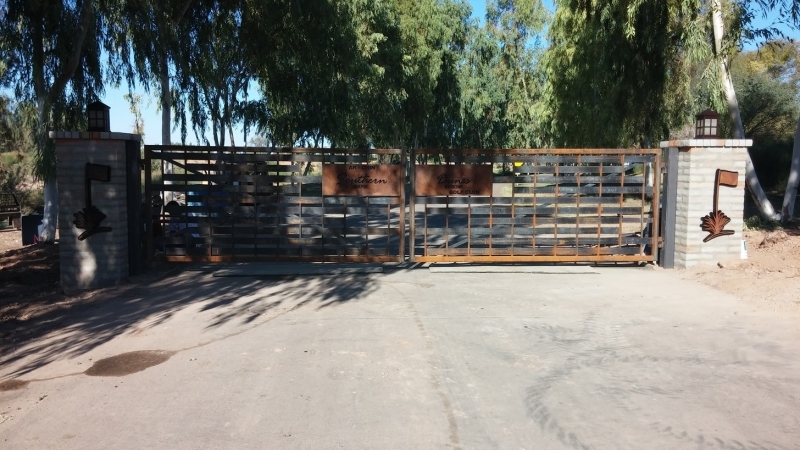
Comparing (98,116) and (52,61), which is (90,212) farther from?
(52,61)

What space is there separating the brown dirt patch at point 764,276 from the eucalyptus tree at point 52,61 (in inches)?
460

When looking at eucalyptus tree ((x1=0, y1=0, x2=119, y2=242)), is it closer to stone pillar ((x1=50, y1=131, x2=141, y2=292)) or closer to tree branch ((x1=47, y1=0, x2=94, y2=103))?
tree branch ((x1=47, y1=0, x2=94, y2=103))

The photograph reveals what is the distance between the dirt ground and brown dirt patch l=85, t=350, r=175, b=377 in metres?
1.67

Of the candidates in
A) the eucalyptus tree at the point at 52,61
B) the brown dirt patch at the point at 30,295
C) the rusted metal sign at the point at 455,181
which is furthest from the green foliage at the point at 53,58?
the rusted metal sign at the point at 455,181

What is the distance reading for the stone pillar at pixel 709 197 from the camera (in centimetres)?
1150

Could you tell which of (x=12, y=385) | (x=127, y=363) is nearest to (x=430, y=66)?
(x=127, y=363)

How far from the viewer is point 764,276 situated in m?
10.5

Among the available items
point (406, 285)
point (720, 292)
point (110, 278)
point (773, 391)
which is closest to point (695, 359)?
point (773, 391)

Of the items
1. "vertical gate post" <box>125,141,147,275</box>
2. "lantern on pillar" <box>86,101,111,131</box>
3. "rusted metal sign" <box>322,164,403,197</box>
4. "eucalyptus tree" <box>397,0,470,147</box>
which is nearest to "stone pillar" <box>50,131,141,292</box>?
"vertical gate post" <box>125,141,147,275</box>

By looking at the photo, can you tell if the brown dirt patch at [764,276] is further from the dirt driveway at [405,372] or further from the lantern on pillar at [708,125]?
the lantern on pillar at [708,125]

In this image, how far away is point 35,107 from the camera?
1647 centimetres

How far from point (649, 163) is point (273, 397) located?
8693 millimetres

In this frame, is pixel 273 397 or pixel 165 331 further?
pixel 165 331

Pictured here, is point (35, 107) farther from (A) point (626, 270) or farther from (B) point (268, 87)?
(A) point (626, 270)
